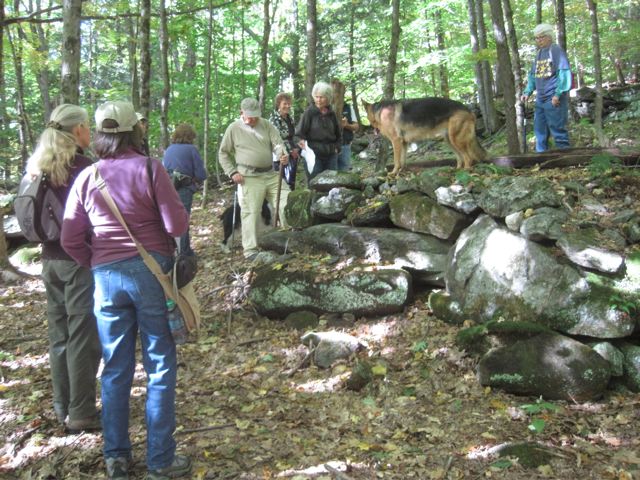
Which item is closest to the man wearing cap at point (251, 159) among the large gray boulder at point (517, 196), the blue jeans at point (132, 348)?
the large gray boulder at point (517, 196)

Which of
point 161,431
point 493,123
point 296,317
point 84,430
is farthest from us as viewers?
point 493,123

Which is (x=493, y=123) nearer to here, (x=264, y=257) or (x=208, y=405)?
(x=264, y=257)

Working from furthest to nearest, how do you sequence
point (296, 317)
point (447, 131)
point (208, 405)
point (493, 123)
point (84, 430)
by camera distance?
point (493, 123) < point (447, 131) < point (296, 317) < point (208, 405) < point (84, 430)

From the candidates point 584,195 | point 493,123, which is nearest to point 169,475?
point 584,195

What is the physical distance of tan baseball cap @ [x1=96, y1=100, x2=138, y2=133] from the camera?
9.25ft

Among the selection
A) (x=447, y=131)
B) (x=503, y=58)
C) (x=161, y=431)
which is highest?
(x=503, y=58)

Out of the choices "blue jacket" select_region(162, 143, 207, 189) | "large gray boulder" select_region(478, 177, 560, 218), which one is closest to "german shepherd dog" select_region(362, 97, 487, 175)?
"large gray boulder" select_region(478, 177, 560, 218)

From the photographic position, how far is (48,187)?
334 centimetres

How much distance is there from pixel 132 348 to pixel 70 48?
5381mm

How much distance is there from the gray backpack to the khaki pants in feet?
13.6

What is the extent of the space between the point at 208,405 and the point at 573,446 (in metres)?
2.94

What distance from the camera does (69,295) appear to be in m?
3.49

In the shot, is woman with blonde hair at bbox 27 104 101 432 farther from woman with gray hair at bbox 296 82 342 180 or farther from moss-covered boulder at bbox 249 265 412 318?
woman with gray hair at bbox 296 82 342 180

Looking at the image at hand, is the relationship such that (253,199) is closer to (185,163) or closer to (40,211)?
(185,163)
